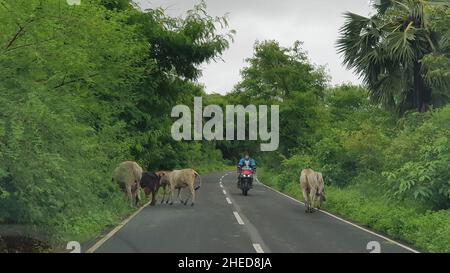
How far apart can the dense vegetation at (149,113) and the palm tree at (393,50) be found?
0.19 feet

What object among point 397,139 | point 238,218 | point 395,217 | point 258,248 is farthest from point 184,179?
point 258,248

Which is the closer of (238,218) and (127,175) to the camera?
(238,218)

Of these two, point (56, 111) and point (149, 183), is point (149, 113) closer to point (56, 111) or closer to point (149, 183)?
point (149, 183)

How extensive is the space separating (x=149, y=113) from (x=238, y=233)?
42.5ft

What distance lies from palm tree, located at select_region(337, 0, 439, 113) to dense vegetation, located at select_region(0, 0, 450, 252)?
6 cm

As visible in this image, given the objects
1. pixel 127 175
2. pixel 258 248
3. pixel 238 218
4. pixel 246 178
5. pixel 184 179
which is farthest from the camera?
pixel 246 178

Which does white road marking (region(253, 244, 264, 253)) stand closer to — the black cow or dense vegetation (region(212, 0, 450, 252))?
dense vegetation (region(212, 0, 450, 252))

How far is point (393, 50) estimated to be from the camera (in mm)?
19516

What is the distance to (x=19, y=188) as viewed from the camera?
8.52 meters

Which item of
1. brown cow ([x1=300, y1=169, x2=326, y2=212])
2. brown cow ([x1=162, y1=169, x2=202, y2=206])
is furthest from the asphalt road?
brown cow ([x1=162, y1=169, x2=202, y2=206])

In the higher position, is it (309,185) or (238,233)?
(309,185)

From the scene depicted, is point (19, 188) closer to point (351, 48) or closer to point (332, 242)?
point (332, 242)

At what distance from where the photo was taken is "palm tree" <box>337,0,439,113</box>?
1969 cm
